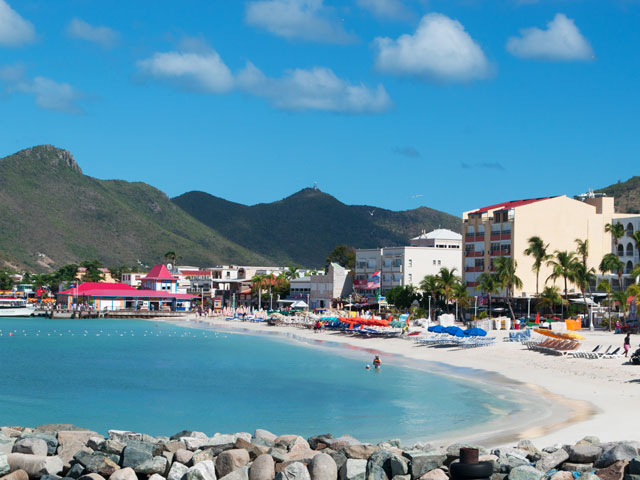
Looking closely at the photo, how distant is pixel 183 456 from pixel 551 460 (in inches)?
295

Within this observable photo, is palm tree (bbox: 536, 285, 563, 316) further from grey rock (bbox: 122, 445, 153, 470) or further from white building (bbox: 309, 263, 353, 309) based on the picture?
grey rock (bbox: 122, 445, 153, 470)

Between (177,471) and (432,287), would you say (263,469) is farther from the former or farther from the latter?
(432,287)

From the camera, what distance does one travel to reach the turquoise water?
94.0ft

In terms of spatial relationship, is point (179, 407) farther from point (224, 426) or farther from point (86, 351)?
point (86, 351)

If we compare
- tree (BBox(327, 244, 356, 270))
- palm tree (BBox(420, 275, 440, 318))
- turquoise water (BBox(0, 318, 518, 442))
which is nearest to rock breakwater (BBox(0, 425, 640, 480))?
turquoise water (BBox(0, 318, 518, 442))

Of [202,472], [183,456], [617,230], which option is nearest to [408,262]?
[617,230]

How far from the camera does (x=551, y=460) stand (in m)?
15.7

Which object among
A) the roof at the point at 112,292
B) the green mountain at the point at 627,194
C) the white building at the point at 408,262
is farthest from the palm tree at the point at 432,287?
the green mountain at the point at 627,194

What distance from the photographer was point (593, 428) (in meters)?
24.7

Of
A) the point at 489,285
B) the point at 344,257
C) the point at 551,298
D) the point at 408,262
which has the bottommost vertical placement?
the point at 551,298

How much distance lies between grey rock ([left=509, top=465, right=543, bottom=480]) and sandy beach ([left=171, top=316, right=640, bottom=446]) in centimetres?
788

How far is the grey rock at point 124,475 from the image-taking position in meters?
15.7

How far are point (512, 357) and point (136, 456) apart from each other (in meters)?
34.7

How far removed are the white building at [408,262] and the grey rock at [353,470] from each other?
88.2 metres
